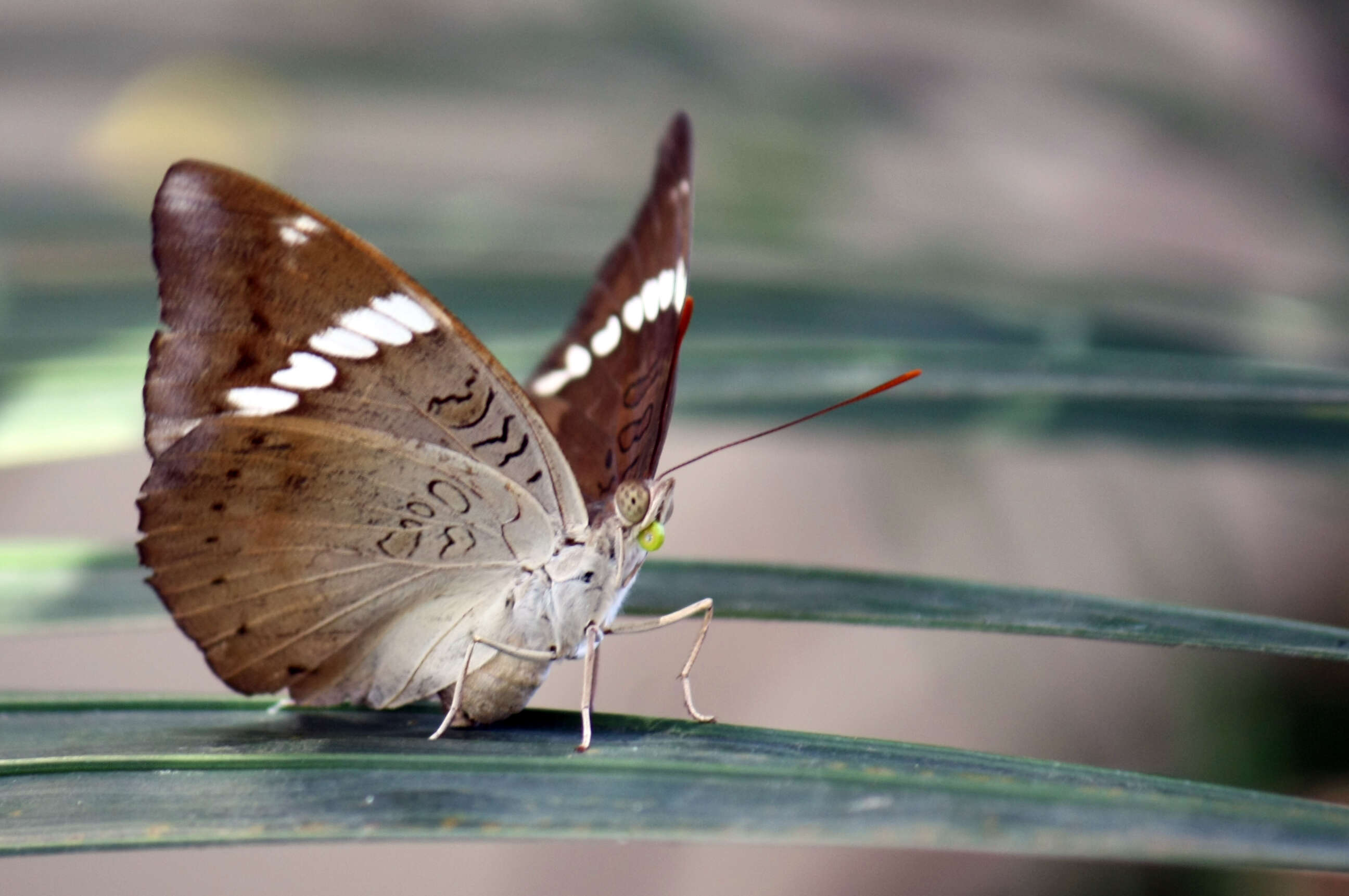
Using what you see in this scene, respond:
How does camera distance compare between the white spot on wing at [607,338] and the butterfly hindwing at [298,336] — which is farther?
the white spot on wing at [607,338]

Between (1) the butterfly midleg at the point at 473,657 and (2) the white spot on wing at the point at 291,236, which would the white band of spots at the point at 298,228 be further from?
(1) the butterfly midleg at the point at 473,657

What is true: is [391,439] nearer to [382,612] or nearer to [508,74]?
[382,612]

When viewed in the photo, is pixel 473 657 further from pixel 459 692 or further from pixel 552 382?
pixel 552 382

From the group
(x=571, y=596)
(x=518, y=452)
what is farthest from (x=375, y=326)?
(x=571, y=596)

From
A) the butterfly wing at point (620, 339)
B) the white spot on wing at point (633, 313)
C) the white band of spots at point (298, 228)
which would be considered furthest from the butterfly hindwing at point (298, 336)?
the white spot on wing at point (633, 313)

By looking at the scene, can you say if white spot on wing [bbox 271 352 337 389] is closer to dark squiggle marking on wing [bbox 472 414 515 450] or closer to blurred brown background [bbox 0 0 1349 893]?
dark squiggle marking on wing [bbox 472 414 515 450]

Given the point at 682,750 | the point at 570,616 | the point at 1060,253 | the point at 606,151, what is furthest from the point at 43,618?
the point at 1060,253
